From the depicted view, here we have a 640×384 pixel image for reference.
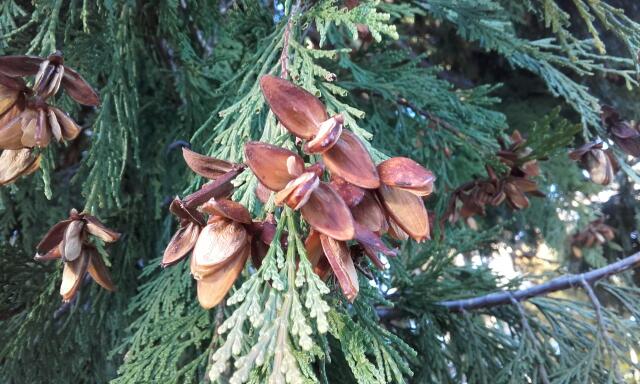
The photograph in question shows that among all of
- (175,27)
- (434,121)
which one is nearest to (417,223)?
(175,27)

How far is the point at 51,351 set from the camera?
1407 millimetres

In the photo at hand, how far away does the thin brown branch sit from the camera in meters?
1.44

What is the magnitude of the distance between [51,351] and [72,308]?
0.12 meters

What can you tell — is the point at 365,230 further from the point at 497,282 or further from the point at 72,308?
the point at 497,282

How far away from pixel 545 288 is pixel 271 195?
1.18 metres

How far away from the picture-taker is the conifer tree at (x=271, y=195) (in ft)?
2.03

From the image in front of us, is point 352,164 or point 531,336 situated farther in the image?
point 531,336

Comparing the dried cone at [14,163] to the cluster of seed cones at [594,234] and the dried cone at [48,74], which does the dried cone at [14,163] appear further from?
the cluster of seed cones at [594,234]

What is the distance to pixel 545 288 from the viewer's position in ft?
5.08

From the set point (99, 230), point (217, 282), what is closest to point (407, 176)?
point (217, 282)

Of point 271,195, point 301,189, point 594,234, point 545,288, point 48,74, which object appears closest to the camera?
point 301,189

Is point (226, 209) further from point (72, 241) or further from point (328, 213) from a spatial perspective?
point (72, 241)

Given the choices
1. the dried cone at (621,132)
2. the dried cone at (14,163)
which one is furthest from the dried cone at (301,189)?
the dried cone at (621,132)

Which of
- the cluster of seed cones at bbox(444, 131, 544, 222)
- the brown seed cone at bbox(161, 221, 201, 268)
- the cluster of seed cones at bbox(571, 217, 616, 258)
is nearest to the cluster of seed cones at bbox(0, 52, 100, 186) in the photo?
the brown seed cone at bbox(161, 221, 201, 268)
